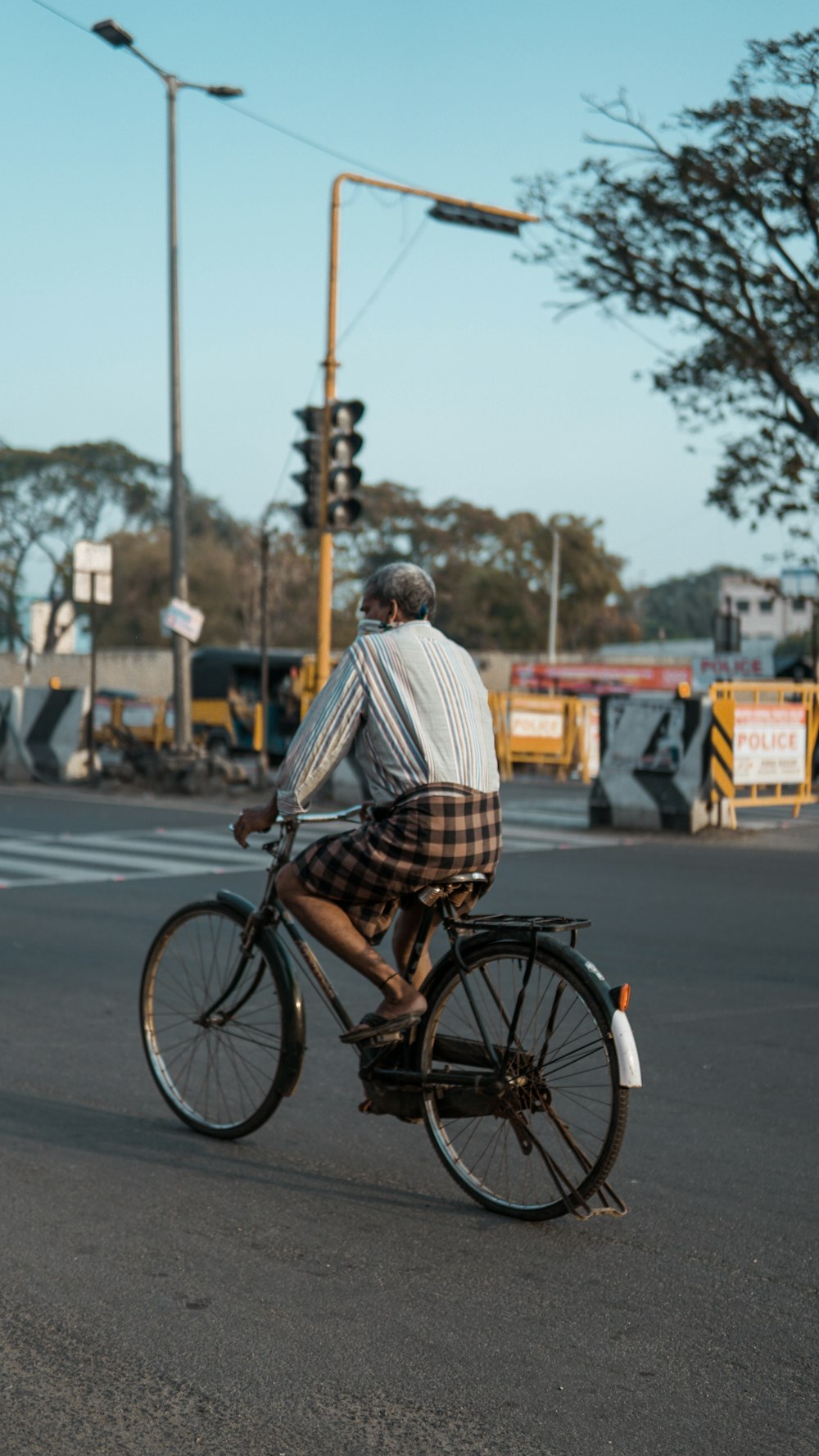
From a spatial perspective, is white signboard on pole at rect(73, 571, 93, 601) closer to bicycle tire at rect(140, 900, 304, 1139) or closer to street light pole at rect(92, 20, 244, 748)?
street light pole at rect(92, 20, 244, 748)

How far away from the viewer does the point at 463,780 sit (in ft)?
13.5

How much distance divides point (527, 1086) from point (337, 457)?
43.8 feet

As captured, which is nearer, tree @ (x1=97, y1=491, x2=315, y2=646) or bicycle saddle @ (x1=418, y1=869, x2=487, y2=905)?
bicycle saddle @ (x1=418, y1=869, x2=487, y2=905)

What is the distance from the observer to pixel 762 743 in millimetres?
15953

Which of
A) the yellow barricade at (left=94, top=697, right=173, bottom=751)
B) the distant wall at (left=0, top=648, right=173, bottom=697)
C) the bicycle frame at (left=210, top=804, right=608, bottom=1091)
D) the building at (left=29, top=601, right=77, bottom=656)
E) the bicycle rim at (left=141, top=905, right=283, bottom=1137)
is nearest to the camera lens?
the bicycle frame at (left=210, top=804, right=608, bottom=1091)

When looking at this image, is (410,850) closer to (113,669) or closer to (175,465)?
(175,465)

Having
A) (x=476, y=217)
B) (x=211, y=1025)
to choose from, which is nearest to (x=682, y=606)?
(x=476, y=217)

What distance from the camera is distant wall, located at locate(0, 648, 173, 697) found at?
5888 centimetres

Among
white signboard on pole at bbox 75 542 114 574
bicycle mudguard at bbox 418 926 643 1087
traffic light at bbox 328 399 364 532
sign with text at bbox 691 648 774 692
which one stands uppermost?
traffic light at bbox 328 399 364 532

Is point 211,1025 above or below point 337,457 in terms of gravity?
below

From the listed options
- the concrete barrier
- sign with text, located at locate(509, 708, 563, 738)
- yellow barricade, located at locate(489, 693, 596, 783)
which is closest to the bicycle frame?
the concrete barrier

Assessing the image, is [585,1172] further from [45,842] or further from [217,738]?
[217,738]

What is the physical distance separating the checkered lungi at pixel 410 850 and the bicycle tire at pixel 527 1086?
0.21 metres

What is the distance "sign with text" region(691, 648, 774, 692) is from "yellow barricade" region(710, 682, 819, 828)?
1118cm
